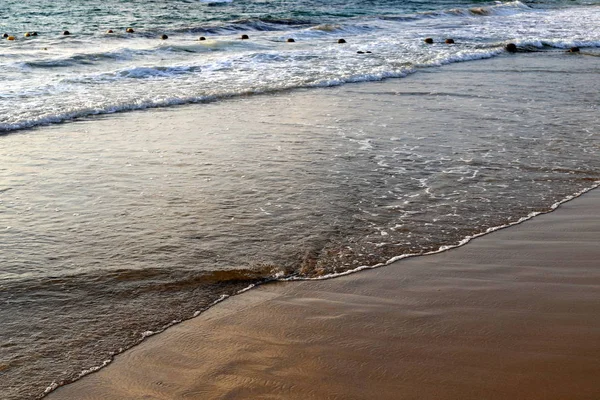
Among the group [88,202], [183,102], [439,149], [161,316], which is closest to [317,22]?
[183,102]

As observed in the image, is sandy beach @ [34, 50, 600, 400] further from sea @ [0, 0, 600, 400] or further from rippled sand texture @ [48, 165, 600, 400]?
sea @ [0, 0, 600, 400]

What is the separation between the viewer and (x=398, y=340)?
3186 mm

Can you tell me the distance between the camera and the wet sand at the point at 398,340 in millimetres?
2814

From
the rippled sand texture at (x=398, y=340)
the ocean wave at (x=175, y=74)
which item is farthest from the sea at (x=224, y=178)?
the rippled sand texture at (x=398, y=340)

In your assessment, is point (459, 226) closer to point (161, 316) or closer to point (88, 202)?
point (161, 316)

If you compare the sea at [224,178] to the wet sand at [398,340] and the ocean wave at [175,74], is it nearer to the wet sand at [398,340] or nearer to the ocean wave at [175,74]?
the ocean wave at [175,74]

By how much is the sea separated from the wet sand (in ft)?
0.69

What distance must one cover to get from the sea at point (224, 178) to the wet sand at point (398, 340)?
0.69 feet

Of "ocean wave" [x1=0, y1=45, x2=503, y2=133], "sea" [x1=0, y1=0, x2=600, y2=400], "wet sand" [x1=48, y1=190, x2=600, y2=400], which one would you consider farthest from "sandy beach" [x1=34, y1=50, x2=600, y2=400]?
"ocean wave" [x1=0, y1=45, x2=503, y2=133]

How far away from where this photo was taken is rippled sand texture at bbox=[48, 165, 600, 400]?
111 inches

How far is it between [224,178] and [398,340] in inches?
109

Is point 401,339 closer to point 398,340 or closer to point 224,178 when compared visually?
point 398,340

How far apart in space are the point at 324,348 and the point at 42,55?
12.1 meters

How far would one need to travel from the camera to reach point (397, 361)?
3006mm
